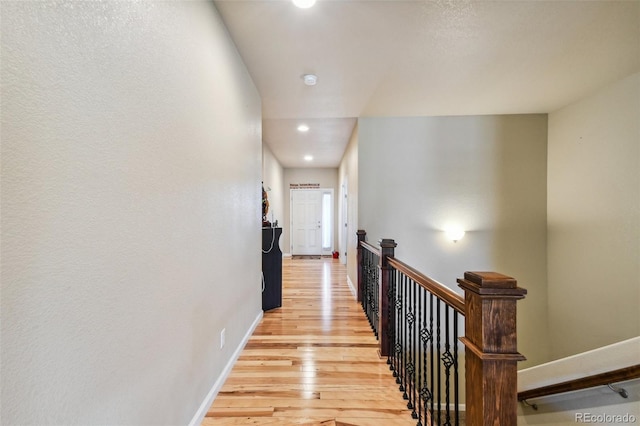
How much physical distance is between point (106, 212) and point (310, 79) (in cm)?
227

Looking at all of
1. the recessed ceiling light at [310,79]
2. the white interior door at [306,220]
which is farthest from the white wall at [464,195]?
the white interior door at [306,220]

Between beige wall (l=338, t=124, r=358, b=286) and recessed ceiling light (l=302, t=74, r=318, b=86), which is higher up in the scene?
recessed ceiling light (l=302, t=74, r=318, b=86)

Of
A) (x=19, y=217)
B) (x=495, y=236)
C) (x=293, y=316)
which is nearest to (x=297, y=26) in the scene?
(x=19, y=217)

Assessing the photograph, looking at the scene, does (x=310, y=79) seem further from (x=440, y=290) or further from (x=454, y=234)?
(x=454, y=234)

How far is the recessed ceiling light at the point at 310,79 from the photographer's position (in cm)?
253

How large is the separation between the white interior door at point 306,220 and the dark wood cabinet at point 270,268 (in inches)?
167

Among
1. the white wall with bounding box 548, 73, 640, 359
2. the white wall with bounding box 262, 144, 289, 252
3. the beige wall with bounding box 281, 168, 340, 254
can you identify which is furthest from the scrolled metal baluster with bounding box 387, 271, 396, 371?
the beige wall with bounding box 281, 168, 340, 254

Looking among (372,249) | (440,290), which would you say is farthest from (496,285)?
(372,249)

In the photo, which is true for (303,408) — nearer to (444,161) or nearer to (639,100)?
(444,161)

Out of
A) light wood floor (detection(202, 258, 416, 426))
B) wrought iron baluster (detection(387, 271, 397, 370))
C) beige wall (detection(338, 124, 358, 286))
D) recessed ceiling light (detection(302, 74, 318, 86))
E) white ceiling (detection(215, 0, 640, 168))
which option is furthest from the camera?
beige wall (detection(338, 124, 358, 286))

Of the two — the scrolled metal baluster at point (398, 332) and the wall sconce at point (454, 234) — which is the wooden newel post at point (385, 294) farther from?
the wall sconce at point (454, 234)

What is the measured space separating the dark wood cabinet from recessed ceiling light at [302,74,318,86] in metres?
1.70

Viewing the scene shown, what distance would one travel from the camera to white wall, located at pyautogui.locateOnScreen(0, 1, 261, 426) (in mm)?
607

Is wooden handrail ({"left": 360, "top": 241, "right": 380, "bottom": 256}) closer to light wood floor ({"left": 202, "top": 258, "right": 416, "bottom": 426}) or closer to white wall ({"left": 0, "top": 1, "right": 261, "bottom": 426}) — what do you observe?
light wood floor ({"left": 202, "top": 258, "right": 416, "bottom": 426})
